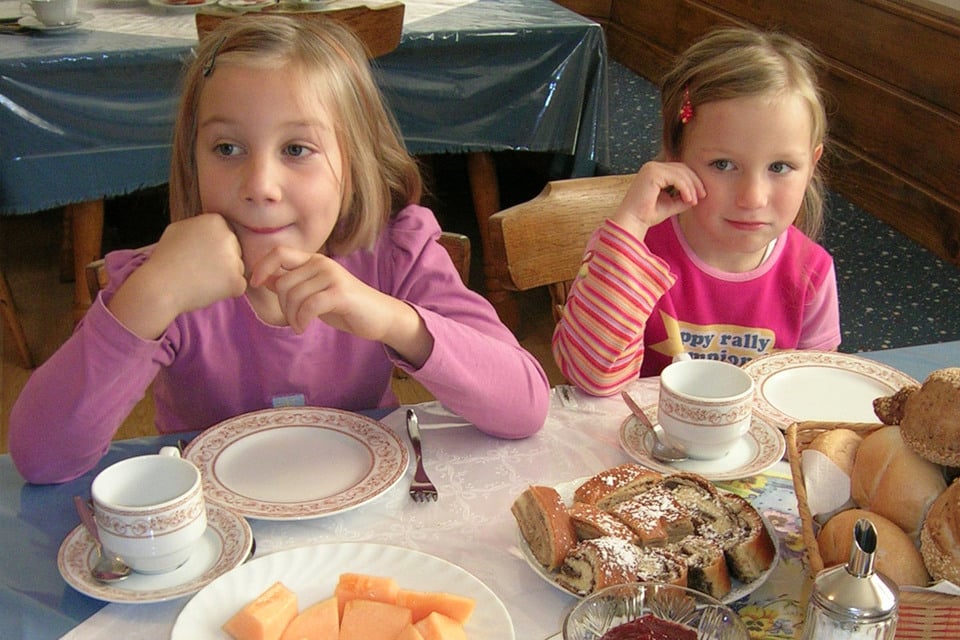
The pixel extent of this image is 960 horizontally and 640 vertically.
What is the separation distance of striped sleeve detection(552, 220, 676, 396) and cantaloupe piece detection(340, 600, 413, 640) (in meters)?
0.56

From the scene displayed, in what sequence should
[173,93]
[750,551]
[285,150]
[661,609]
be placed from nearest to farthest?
1. [661,609]
2. [750,551]
3. [285,150]
4. [173,93]

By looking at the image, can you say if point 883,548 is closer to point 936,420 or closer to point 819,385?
point 936,420

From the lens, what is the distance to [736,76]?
59.4 inches

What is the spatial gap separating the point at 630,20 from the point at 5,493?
4258mm

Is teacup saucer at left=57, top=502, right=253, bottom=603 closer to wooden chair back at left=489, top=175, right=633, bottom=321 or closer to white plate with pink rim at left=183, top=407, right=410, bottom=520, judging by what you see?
white plate with pink rim at left=183, top=407, right=410, bottom=520

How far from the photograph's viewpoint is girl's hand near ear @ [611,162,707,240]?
145 centimetres

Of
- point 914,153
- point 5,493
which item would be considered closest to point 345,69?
point 5,493

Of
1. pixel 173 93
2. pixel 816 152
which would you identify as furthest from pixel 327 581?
pixel 173 93

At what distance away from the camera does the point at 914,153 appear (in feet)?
10.0

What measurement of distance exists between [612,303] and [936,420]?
602 millimetres

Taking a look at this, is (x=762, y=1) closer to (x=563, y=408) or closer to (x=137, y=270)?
(x=563, y=408)

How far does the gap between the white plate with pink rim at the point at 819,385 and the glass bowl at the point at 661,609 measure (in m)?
0.48

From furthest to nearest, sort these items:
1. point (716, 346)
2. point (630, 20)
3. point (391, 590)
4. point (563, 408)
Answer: point (630, 20) → point (716, 346) → point (563, 408) → point (391, 590)

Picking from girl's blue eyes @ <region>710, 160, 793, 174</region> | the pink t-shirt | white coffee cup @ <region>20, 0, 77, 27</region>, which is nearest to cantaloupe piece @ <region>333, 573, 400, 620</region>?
the pink t-shirt
